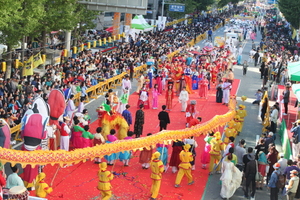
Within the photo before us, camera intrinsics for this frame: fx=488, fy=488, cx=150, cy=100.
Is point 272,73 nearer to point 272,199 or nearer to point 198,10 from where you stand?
point 272,199

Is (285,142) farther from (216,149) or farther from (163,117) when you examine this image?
(163,117)

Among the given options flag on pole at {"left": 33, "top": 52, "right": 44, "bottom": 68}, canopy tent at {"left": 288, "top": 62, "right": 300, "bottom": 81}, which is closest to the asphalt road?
canopy tent at {"left": 288, "top": 62, "right": 300, "bottom": 81}

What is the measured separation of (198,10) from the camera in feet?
229

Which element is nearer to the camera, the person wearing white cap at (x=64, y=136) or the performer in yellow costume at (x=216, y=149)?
the person wearing white cap at (x=64, y=136)

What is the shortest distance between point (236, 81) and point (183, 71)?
20.9 ft

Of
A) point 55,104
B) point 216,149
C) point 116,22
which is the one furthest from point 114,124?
point 116,22

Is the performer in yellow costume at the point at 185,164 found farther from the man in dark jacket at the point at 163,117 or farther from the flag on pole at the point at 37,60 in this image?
the flag on pole at the point at 37,60

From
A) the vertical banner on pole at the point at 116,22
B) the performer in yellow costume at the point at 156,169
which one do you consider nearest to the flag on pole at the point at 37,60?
the performer in yellow costume at the point at 156,169

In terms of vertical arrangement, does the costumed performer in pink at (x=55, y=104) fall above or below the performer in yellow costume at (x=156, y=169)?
above

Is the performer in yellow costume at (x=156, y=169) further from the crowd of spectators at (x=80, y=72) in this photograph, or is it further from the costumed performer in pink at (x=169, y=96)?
the costumed performer in pink at (x=169, y=96)

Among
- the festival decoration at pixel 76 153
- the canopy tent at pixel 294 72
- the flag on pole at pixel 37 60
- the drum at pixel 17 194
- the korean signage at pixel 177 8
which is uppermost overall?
the korean signage at pixel 177 8

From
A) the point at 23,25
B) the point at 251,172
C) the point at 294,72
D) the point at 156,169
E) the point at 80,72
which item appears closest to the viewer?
the point at 156,169

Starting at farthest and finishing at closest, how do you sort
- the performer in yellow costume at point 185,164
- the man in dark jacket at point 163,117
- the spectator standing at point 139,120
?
the man in dark jacket at point 163,117, the spectator standing at point 139,120, the performer in yellow costume at point 185,164

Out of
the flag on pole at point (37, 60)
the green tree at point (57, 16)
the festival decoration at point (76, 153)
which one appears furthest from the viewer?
the green tree at point (57, 16)
